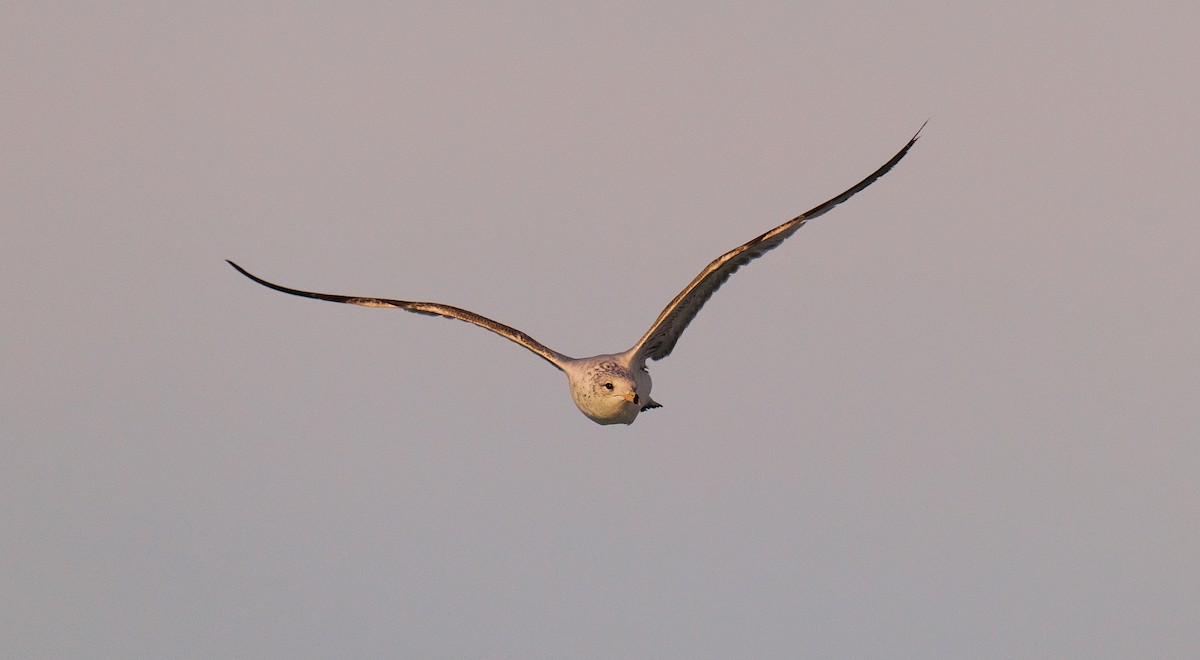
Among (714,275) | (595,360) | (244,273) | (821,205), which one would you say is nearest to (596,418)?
(595,360)

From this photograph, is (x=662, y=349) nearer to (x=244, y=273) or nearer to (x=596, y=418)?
(x=596, y=418)

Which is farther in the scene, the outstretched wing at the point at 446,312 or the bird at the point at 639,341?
the outstretched wing at the point at 446,312

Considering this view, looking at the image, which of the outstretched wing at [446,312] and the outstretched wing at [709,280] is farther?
the outstretched wing at [446,312]

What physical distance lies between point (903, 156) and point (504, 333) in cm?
779

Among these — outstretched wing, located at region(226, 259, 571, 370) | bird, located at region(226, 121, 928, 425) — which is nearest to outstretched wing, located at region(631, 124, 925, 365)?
bird, located at region(226, 121, 928, 425)

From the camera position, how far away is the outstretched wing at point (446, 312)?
31.9 m

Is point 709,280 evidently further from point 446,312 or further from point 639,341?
point 446,312

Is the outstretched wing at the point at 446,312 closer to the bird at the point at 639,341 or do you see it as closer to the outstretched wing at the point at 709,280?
the bird at the point at 639,341

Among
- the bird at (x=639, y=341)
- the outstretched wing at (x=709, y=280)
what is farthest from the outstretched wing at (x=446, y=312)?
the outstretched wing at (x=709, y=280)

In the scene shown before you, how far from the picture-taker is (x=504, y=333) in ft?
106

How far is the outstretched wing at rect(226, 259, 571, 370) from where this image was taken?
Result: 31.9m

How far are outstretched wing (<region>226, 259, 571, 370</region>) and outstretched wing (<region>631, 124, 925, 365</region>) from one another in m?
1.54

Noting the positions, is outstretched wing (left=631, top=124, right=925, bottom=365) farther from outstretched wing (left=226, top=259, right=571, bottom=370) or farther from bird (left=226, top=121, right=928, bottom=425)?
outstretched wing (left=226, top=259, right=571, bottom=370)

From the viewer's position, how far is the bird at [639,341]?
97.5 feet
